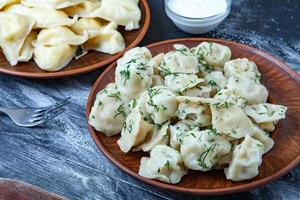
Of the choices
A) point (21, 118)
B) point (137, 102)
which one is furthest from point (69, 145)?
point (137, 102)

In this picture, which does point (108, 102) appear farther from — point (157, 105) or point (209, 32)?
point (209, 32)

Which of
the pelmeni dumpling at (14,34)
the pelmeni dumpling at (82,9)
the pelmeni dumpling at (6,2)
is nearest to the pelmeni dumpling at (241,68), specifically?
the pelmeni dumpling at (82,9)

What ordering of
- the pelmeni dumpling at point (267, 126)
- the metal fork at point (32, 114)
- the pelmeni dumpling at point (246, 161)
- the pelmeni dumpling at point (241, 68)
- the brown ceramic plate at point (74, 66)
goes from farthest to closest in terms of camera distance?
the brown ceramic plate at point (74, 66) < the metal fork at point (32, 114) < the pelmeni dumpling at point (241, 68) < the pelmeni dumpling at point (267, 126) < the pelmeni dumpling at point (246, 161)

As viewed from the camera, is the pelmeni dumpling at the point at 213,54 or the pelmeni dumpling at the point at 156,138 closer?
the pelmeni dumpling at the point at 156,138

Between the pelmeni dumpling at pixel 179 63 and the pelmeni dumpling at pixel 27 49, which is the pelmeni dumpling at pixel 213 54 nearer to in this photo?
the pelmeni dumpling at pixel 179 63

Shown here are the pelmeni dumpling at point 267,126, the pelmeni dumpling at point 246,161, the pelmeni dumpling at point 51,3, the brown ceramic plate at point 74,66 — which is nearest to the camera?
the pelmeni dumpling at point 246,161

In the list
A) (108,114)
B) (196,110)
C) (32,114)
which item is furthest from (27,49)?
(196,110)

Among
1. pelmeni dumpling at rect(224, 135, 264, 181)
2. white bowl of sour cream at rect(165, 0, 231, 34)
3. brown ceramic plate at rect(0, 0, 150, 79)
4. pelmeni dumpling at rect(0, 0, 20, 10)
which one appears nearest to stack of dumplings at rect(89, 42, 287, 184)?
pelmeni dumpling at rect(224, 135, 264, 181)
